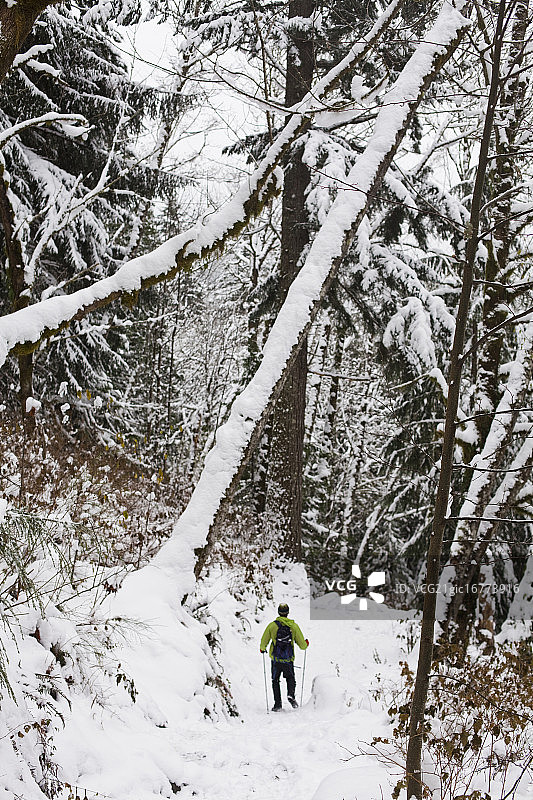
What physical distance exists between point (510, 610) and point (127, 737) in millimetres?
8498

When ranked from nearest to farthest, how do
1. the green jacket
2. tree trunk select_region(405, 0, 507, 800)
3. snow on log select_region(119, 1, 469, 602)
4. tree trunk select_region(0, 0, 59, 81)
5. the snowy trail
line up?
1. tree trunk select_region(0, 0, 59, 81)
2. tree trunk select_region(405, 0, 507, 800)
3. the snowy trail
4. snow on log select_region(119, 1, 469, 602)
5. the green jacket

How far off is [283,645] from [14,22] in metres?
6.44

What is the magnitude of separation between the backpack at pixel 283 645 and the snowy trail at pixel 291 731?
436 mm

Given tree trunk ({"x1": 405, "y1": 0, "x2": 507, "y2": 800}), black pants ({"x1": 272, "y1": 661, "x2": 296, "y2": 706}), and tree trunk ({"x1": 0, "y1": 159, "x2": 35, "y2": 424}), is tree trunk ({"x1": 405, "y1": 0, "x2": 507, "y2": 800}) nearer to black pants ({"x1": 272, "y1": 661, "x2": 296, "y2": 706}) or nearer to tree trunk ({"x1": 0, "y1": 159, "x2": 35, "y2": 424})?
black pants ({"x1": 272, "y1": 661, "x2": 296, "y2": 706})

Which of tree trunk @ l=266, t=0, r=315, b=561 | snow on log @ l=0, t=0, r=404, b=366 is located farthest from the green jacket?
tree trunk @ l=266, t=0, r=315, b=561

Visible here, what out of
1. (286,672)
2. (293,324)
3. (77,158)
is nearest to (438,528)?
(293,324)

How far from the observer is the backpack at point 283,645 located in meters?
6.97

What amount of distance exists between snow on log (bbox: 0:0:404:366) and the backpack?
450cm

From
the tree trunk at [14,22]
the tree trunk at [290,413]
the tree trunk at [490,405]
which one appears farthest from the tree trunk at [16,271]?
→ the tree trunk at [490,405]

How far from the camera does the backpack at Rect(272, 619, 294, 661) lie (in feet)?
22.9

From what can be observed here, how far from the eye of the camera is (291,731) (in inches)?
223

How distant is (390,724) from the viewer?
551 cm

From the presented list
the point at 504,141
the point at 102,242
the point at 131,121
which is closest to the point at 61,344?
the point at 102,242

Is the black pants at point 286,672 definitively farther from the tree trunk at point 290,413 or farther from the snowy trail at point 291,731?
the tree trunk at point 290,413
